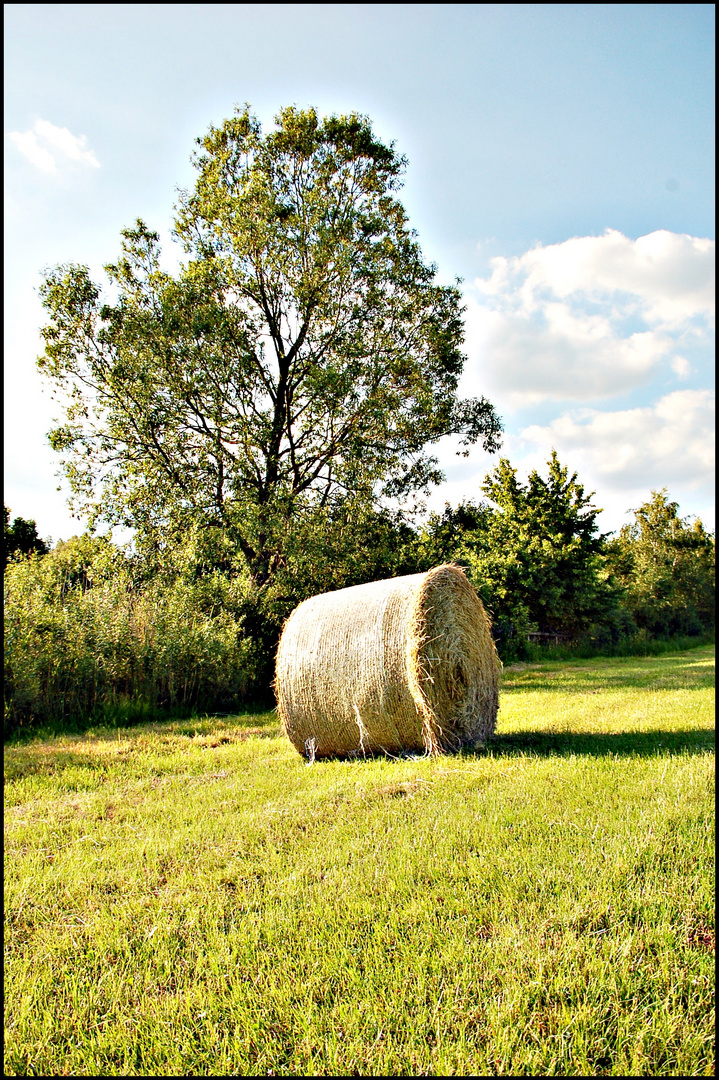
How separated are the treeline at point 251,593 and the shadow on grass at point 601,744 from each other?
14.2 feet

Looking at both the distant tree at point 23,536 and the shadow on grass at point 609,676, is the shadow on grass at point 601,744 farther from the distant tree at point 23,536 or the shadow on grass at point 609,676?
the distant tree at point 23,536

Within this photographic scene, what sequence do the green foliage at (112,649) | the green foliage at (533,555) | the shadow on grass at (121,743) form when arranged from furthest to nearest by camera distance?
the green foliage at (533,555) < the green foliage at (112,649) < the shadow on grass at (121,743)

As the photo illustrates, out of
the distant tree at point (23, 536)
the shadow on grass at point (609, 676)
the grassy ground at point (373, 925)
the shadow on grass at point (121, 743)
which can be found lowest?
the shadow on grass at point (609, 676)

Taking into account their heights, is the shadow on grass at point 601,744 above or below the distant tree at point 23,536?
below

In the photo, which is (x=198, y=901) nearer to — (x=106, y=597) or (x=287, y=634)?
(x=287, y=634)

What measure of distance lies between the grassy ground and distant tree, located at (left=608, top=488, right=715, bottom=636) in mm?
23909

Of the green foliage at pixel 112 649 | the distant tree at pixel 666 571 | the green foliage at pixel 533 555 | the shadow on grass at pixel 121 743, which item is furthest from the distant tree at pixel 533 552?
the shadow on grass at pixel 121 743

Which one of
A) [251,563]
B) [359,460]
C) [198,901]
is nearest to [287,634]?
[198,901]

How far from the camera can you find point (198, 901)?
294cm

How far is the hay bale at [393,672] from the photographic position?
617 cm

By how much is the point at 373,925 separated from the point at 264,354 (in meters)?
15.1

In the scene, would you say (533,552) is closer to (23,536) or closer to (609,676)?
(609,676)

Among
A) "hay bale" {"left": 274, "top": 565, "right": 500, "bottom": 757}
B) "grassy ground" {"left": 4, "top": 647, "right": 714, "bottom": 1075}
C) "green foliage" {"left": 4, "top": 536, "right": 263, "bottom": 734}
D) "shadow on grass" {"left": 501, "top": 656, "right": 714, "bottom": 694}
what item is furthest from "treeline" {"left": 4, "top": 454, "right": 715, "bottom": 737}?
"grassy ground" {"left": 4, "top": 647, "right": 714, "bottom": 1075}

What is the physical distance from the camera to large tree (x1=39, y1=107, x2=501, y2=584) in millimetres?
14336
